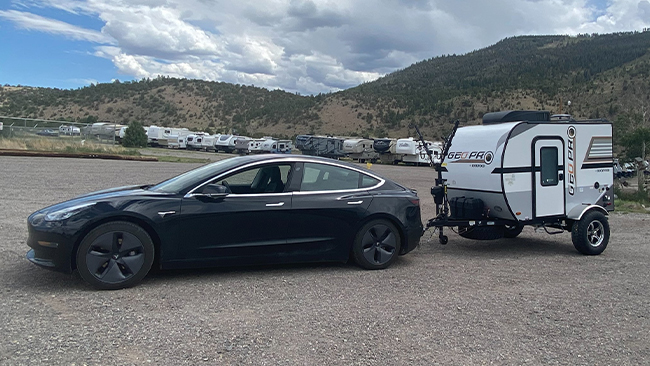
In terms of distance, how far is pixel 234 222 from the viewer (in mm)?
6258

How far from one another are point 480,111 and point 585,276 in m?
64.7

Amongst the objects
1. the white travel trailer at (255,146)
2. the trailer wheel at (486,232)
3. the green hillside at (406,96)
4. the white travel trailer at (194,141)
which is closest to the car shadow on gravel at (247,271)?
the trailer wheel at (486,232)

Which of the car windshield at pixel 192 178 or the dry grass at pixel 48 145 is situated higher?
the dry grass at pixel 48 145

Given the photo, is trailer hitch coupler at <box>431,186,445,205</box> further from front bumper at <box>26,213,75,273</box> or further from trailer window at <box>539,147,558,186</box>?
front bumper at <box>26,213,75,273</box>

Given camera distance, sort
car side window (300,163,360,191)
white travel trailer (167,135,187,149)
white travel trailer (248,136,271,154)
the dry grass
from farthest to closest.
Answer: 1. white travel trailer (167,135,187,149)
2. white travel trailer (248,136,271,154)
3. the dry grass
4. car side window (300,163,360,191)

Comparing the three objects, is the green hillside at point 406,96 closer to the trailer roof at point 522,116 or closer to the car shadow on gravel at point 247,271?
the trailer roof at point 522,116

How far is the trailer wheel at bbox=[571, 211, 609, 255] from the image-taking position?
8523mm

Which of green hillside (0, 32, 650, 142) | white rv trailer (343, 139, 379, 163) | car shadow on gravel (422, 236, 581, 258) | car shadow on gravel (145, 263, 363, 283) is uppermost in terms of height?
green hillside (0, 32, 650, 142)

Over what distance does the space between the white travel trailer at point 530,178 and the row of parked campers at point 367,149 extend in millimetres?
33035

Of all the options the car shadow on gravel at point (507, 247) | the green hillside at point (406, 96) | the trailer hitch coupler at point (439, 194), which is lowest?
the car shadow on gravel at point (507, 247)

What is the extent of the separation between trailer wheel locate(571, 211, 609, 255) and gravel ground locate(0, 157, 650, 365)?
598 mm

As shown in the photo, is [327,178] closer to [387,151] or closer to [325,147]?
[387,151]

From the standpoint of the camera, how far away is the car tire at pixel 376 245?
22.9 feet

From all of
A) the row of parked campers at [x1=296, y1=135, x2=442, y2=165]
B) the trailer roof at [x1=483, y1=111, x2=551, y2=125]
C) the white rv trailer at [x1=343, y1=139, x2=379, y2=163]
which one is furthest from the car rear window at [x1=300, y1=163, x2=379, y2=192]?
the white rv trailer at [x1=343, y1=139, x2=379, y2=163]
